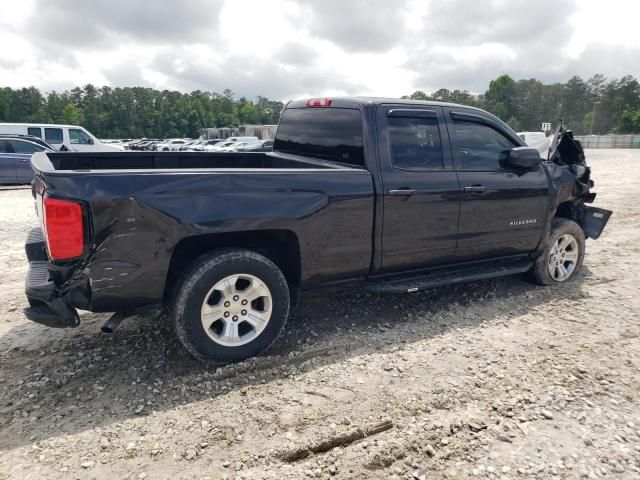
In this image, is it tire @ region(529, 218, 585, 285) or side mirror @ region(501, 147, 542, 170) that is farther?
tire @ region(529, 218, 585, 285)

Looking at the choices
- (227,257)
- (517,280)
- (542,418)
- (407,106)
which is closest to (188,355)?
(227,257)

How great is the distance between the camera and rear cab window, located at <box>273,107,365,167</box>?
397cm

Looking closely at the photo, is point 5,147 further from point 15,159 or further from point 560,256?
point 560,256

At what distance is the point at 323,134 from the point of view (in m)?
4.36

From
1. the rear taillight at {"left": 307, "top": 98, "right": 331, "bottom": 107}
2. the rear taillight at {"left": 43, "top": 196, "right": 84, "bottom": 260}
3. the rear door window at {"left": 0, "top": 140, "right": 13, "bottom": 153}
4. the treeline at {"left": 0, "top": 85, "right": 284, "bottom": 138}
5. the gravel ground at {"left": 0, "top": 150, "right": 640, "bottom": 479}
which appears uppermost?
the treeline at {"left": 0, "top": 85, "right": 284, "bottom": 138}

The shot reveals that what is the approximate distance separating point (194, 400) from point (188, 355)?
2.03 ft

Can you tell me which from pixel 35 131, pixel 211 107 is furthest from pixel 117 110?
pixel 35 131

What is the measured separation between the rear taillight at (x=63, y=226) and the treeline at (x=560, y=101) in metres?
102

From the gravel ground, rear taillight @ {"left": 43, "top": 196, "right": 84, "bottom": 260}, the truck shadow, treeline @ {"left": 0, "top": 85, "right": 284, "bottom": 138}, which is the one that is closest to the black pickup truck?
rear taillight @ {"left": 43, "top": 196, "right": 84, "bottom": 260}

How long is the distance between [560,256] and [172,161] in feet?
14.3

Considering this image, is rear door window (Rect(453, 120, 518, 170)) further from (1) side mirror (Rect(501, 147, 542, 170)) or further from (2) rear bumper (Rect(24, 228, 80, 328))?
(2) rear bumper (Rect(24, 228, 80, 328))

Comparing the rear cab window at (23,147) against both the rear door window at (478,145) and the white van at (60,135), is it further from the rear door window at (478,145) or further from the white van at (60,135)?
the rear door window at (478,145)

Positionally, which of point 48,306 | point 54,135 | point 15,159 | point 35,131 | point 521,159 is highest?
point 35,131

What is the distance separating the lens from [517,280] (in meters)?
5.34
